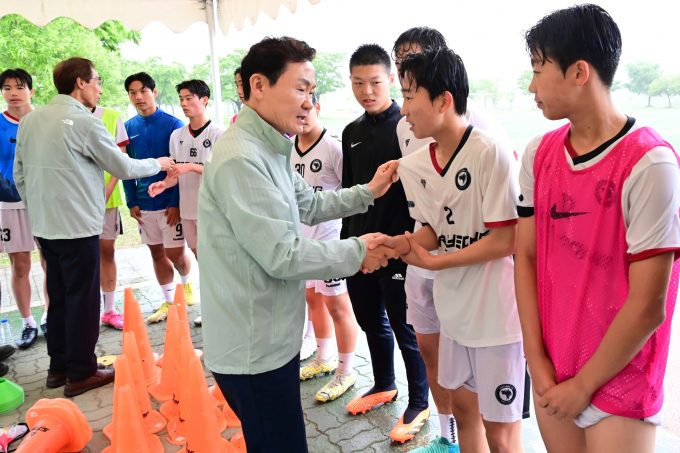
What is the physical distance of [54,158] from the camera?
372 cm

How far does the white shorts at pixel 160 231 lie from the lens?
5.29 metres

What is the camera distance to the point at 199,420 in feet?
9.32

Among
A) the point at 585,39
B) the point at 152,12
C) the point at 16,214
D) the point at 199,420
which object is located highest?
the point at 152,12

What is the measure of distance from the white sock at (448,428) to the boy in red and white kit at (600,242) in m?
1.25

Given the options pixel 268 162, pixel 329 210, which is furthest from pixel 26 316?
pixel 268 162

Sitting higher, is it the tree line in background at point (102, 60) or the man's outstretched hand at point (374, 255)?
the tree line in background at point (102, 60)

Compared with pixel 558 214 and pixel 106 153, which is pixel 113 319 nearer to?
pixel 106 153

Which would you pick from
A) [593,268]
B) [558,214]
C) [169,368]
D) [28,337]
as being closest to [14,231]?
[28,337]

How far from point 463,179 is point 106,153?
2.94m

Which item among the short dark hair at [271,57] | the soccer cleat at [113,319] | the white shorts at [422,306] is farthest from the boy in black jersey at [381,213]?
the soccer cleat at [113,319]

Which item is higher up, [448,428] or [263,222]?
[263,222]

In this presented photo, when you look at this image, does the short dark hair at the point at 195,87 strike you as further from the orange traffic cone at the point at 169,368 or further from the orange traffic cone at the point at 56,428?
the orange traffic cone at the point at 56,428

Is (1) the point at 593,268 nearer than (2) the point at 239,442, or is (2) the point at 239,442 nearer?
(1) the point at 593,268

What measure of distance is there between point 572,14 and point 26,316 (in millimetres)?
5494
